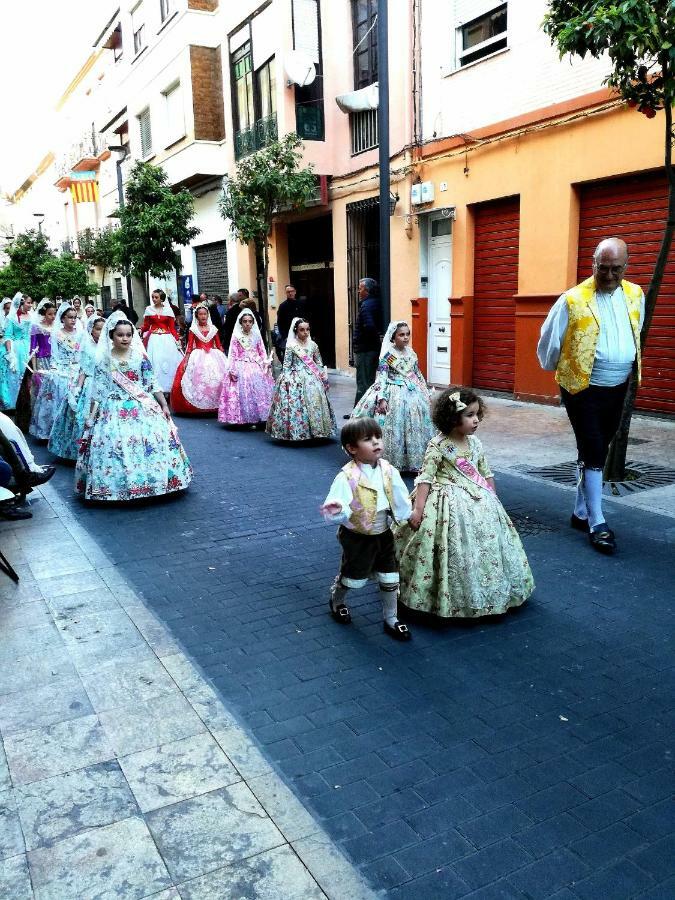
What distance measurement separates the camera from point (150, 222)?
1627 centimetres

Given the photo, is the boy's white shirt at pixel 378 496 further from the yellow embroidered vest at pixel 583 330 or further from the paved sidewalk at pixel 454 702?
the yellow embroidered vest at pixel 583 330

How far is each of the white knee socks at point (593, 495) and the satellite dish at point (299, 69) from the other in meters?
12.8

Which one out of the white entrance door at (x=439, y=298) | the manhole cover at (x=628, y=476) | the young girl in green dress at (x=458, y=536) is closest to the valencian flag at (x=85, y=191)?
the white entrance door at (x=439, y=298)

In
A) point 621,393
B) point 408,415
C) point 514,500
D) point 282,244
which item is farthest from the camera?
point 282,244

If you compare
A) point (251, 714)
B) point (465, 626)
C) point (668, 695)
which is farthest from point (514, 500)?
point (251, 714)

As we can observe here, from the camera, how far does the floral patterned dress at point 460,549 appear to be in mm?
4043

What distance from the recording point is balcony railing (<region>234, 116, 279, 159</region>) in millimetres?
17109

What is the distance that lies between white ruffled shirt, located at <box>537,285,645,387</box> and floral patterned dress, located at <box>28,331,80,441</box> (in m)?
5.26

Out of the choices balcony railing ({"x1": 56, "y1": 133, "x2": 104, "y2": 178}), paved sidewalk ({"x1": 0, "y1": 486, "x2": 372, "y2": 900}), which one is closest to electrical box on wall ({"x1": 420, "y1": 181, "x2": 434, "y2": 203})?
paved sidewalk ({"x1": 0, "y1": 486, "x2": 372, "y2": 900})

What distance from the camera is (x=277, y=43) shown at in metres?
16.3

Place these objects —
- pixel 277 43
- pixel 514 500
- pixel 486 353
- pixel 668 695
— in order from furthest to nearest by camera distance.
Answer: pixel 277 43
pixel 486 353
pixel 514 500
pixel 668 695

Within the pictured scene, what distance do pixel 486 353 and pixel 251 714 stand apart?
10.2 m

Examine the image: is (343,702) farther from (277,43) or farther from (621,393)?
(277,43)

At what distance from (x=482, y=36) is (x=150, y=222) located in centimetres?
777
